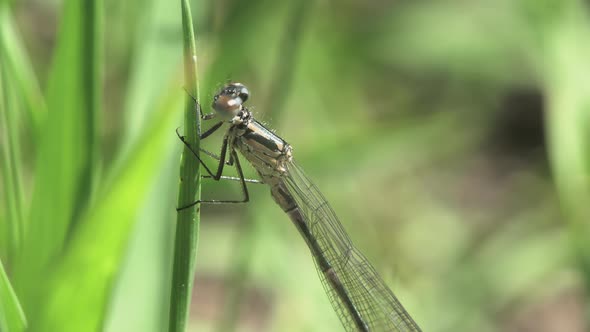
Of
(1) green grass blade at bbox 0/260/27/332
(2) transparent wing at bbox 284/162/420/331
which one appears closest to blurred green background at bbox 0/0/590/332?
(1) green grass blade at bbox 0/260/27/332

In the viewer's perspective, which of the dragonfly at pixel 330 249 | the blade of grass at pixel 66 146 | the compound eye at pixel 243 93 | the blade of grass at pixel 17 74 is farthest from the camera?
the dragonfly at pixel 330 249

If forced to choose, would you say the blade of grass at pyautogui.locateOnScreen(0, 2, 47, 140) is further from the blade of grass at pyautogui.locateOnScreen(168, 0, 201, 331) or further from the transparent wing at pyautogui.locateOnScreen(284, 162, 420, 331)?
the transparent wing at pyautogui.locateOnScreen(284, 162, 420, 331)

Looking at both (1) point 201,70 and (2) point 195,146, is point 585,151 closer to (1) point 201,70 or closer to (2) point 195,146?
(1) point 201,70

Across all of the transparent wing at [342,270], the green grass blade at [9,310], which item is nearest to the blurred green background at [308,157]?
the green grass blade at [9,310]

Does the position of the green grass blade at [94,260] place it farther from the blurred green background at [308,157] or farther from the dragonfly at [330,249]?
the dragonfly at [330,249]

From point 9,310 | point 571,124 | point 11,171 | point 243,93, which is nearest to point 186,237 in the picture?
point 9,310

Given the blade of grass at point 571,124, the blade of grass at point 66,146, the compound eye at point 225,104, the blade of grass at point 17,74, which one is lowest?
the blade of grass at point 66,146

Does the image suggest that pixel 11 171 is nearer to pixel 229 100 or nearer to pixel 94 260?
pixel 94 260
